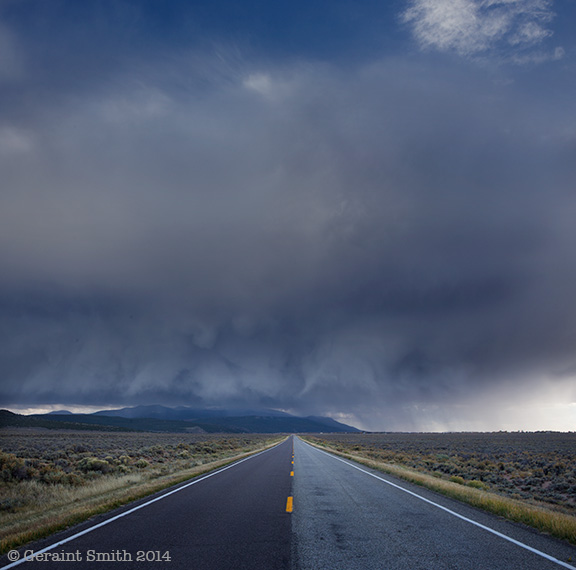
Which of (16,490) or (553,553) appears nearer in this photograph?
(553,553)

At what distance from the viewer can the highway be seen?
→ 6246mm

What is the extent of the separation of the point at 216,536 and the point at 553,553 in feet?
20.2

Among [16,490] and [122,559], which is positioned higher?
[122,559]

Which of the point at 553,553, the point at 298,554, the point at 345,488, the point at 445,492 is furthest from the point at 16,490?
the point at 553,553

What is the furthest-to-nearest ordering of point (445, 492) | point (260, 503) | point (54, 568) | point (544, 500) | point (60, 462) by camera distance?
point (60, 462), point (544, 500), point (445, 492), point (260, 503), point (54, 568)

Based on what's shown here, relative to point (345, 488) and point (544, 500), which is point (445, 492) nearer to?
point (345, 488)

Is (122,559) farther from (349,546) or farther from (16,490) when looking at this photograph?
(16,490)

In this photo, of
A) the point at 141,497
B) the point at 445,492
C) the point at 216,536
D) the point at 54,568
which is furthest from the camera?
the point at 445,492

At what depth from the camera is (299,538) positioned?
24.6ft

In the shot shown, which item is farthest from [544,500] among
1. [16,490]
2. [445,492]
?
[16,490]

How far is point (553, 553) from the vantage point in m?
6.95

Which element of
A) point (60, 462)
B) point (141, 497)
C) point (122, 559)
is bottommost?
point (60, 462)

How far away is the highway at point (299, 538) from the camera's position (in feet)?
20.5

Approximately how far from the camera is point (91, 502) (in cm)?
1151
